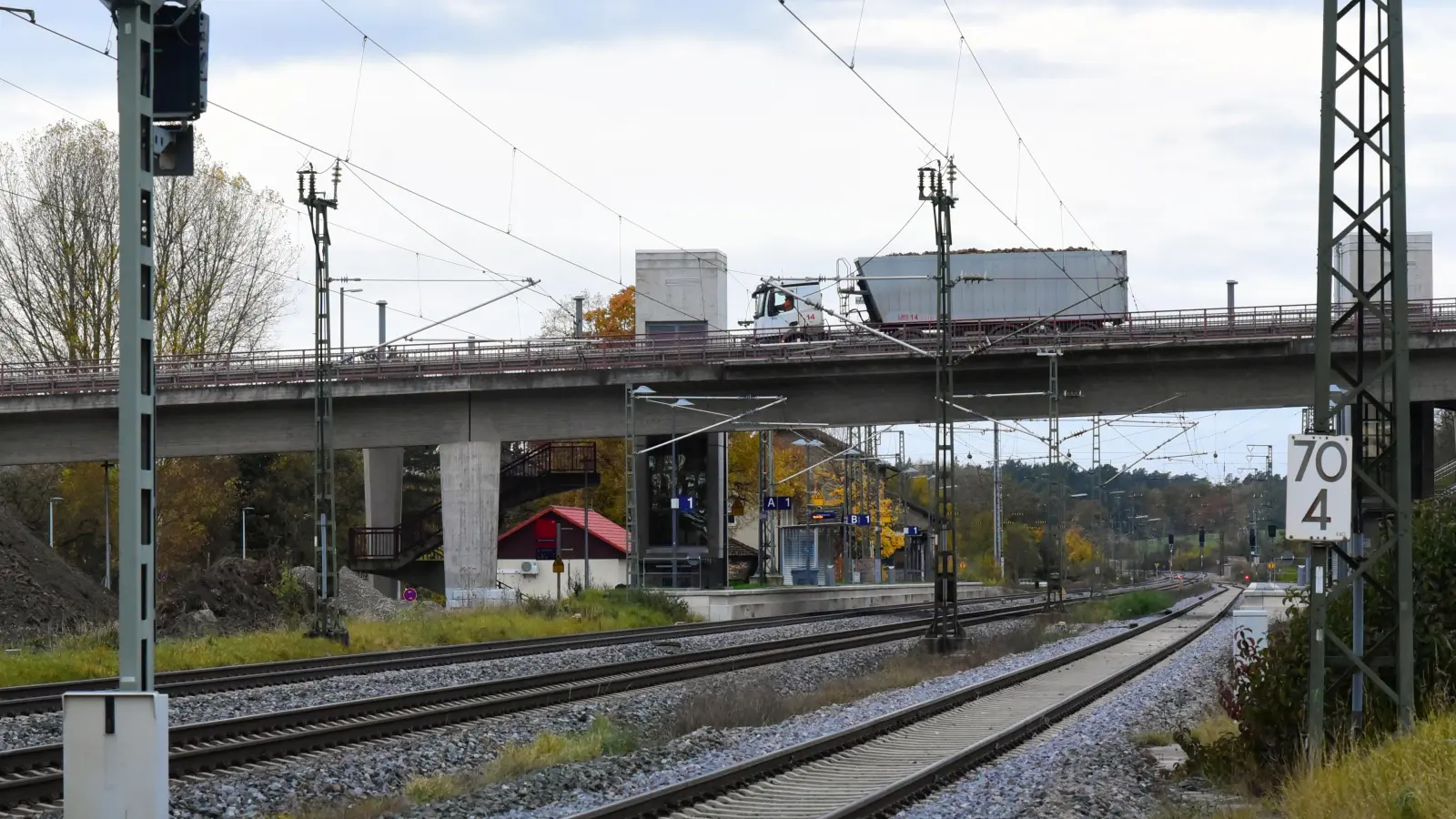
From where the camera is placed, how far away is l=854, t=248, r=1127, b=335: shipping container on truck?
5506 centimetres

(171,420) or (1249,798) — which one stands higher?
(171,420)

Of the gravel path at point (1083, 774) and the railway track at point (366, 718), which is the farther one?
the railway track at point (366, 718)

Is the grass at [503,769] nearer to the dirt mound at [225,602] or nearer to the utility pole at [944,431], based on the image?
the utility pole at [944,431]

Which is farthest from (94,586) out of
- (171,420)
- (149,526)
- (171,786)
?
(149,526)

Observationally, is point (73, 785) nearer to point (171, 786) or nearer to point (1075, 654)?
point (171, 786)

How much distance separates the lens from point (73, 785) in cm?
984

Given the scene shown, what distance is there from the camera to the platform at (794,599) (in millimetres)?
52438

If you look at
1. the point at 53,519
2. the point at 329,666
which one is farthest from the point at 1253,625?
the point at 53,519

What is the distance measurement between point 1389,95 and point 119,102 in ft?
32.5

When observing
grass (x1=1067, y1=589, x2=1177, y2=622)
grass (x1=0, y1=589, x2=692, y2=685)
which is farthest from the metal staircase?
grass (x1=1067, y1=589, x2=1177, y2=622)

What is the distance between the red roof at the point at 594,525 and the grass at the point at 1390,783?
56.7 m

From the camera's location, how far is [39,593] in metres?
40.0

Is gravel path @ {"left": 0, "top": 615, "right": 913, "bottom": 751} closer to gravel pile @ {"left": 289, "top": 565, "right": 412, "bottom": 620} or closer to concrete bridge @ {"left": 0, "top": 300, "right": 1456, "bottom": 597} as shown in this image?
concrete bridge @ {"left": 0, "top": 300, "right": 1456, "bottom": 597}

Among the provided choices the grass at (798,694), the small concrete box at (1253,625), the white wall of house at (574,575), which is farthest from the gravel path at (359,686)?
the white wall of house at (574,575)
